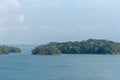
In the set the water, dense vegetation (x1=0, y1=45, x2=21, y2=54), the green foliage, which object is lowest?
the water

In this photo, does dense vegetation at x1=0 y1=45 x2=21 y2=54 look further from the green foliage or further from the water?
the water

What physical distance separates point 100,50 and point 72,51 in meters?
11.6

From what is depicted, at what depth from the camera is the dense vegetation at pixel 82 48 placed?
5684 inches

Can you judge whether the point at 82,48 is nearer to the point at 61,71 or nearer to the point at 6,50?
the point at 6,50

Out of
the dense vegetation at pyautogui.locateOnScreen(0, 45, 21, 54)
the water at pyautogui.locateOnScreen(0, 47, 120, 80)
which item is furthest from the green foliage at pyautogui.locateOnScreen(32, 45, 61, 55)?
the water at pyautogui.locateOnScreen(0, 47, 120, 80)

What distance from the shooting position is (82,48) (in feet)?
504

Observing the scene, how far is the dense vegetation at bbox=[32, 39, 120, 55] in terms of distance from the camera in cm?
14438

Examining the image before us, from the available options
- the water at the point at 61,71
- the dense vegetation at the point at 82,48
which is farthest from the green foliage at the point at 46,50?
the water at the point at 61,71

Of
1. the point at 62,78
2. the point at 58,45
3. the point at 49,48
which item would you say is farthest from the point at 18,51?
the point at 62,78

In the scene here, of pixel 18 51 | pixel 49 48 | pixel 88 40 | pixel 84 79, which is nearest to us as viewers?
pixel 84 79

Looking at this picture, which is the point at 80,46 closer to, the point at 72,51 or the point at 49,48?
the point at 72,51

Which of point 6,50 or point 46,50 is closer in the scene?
point 46,50

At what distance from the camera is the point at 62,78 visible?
197 feet

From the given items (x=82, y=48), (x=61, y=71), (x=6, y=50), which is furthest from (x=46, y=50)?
(x=61, y=71)
